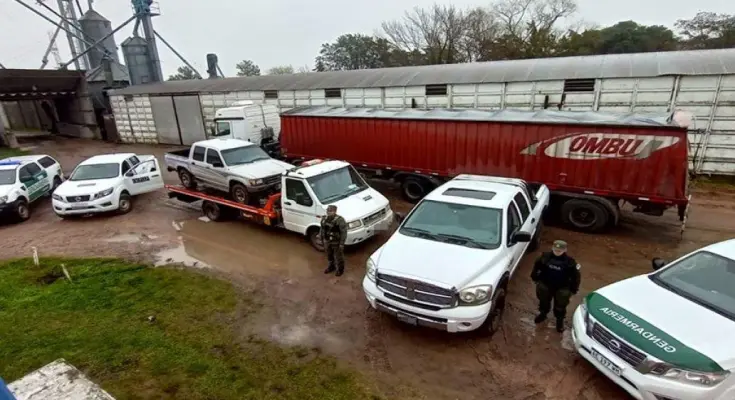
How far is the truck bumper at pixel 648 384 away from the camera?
3502 mm

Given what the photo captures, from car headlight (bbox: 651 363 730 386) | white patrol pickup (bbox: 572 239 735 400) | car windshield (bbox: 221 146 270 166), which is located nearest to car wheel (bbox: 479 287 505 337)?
white patrol pickup (bbox: 572 239 735 400)

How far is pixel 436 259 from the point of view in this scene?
5383 mm

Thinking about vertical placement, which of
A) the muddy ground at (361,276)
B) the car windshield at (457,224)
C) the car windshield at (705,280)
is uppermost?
the car windshield at (457,224)

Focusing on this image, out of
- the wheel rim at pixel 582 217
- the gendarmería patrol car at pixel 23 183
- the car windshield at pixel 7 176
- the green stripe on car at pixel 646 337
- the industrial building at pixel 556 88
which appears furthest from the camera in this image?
the industrial building at pixel 556 88

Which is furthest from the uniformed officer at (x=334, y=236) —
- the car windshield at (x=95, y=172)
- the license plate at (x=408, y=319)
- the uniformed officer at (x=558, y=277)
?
the car windshield at (x=95, y=172)

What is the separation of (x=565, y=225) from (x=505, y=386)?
6.06 meters

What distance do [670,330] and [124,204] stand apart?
13.2 meters

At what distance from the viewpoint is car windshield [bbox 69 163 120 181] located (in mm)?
11734

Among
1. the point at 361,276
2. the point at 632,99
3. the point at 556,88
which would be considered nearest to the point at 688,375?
the point at 361,276

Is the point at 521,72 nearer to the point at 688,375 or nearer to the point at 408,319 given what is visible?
the point at 408,319

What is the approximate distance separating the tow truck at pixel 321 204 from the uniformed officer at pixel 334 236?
21.1 inches

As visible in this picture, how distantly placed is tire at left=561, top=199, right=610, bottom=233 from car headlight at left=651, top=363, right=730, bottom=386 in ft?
19.2

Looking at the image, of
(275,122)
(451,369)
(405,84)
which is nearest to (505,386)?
(451,369)

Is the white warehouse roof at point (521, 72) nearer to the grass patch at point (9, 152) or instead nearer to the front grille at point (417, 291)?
the grass patch at point (9, 152)
